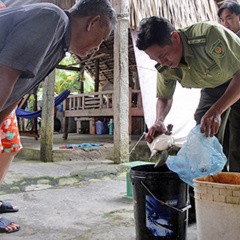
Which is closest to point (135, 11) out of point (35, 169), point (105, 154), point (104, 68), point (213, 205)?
point (105, 154)

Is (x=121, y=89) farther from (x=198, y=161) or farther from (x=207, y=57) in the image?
(x=198, y=161)

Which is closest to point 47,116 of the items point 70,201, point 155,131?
point 70,201

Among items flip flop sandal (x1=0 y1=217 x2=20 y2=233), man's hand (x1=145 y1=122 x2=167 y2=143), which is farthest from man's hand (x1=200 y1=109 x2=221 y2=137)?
flip flop sandal (x1=0 y1=217 x2=20 y2=233)

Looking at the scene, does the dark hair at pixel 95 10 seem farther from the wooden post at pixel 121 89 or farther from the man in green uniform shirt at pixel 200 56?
the wooden post at pixel 121 89

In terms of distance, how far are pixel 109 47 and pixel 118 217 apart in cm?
610

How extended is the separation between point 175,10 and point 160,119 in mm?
3135

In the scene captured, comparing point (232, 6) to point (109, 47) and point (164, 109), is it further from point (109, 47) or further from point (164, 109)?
point (109, 47)

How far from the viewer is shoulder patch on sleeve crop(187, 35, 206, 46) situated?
1.76m

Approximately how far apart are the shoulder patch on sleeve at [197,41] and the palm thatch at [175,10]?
2435mm

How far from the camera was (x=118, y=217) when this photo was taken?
207 centimetres

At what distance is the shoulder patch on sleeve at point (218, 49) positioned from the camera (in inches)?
65.9

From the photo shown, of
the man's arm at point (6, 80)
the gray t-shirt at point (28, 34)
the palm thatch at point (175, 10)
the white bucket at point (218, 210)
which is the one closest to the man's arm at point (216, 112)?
the white bucket at point (218, 210)

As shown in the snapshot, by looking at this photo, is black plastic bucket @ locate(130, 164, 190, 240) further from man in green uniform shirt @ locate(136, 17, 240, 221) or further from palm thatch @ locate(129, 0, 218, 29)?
palm thatch @ locate(129, 0, 218, 29)

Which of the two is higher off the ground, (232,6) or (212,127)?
(232,6)
